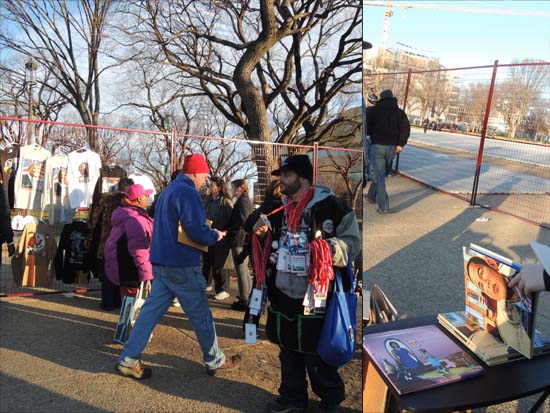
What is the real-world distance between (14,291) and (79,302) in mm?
537

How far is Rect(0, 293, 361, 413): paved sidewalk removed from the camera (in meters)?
1.46

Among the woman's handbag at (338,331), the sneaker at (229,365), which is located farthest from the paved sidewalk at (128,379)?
the woman's handbag at (338,331)

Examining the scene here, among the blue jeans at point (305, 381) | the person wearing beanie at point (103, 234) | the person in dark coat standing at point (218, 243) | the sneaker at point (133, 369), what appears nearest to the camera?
the blue jeans at point (305, 381)

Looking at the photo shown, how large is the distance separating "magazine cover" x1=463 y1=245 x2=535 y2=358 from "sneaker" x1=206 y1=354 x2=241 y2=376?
3.14ft

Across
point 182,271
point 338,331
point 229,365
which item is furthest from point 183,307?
point 338,331

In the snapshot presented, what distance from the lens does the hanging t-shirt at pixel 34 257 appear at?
8.67 ft

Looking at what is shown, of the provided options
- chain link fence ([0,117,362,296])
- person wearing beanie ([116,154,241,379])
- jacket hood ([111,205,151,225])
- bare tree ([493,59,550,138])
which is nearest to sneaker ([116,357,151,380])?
person wearing beanie ([116,154,241,379])

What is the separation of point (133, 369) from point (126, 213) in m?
0.82

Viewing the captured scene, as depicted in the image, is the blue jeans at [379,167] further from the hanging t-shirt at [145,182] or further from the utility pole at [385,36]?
the hanging t-shirt at [145,182]

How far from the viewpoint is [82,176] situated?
8.63ft

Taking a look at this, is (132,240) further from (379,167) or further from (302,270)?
(379,167)

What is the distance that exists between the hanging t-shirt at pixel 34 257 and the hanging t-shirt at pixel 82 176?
1.02 feet

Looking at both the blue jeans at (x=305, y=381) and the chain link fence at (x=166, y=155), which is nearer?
the chain link fence at (x=166, y=155)

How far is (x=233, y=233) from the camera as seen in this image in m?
1.72
